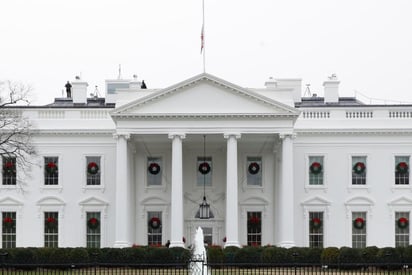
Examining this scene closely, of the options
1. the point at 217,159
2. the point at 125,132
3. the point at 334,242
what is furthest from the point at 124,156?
the point at 334,242

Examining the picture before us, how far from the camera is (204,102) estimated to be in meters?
57.8

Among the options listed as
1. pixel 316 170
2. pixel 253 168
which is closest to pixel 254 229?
pixel 253 168

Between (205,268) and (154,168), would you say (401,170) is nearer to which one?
(154,168)

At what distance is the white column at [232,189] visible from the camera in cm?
5700

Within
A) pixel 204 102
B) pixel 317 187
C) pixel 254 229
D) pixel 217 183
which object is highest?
pixel 204 102

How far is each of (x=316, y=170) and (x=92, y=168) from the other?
42.1ft

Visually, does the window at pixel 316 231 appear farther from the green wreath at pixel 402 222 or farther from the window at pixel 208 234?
the window at pixel 208 234

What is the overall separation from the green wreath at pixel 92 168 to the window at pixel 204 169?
19.3 ft

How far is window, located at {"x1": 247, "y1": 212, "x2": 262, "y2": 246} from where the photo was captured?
61625 millimetres

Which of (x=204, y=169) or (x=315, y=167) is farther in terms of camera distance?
(x=204, y=169)

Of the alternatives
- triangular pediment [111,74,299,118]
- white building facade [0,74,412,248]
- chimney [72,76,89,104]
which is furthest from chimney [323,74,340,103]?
chimney [72,76,89,104]

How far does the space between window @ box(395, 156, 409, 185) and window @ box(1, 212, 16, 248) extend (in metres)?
22.0

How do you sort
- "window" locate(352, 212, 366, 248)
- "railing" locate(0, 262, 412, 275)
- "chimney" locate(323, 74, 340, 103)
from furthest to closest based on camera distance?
"chimney" locate(323, 74, 340, 103), "window" locate(352, 212, 366, 248), "railing" locate(0, 262, 412, 275)

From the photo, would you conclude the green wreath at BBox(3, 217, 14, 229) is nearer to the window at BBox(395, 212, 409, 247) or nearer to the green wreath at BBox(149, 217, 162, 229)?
the green wreath at BBox(149, 217, 162, 229)
